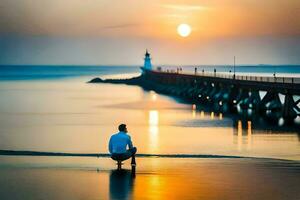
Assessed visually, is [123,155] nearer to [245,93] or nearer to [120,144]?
[120,144]

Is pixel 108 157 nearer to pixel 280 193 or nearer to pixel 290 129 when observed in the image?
pixel 280 193

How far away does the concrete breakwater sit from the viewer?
4641 cm

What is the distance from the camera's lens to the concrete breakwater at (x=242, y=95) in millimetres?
46406

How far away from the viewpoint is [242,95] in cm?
6106

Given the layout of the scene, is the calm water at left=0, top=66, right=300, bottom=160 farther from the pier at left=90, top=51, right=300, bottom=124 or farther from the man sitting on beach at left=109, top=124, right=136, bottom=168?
the man sitting on beach at left=109, top=124, right=136, bottom=168

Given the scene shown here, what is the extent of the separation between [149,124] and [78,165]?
967 inches

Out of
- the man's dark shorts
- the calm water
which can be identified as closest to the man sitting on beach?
the man's dark shorts

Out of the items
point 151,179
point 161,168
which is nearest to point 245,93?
point 161,168

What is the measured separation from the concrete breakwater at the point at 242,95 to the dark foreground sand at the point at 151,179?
25827mm

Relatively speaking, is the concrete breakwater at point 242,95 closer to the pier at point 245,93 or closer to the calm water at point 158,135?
the pier at point 245,93

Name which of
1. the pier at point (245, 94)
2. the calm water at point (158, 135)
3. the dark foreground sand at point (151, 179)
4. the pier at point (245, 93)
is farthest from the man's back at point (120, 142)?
the pier at point (245, 93)

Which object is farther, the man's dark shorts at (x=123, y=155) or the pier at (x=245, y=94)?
the pier at (x=245, y=94)

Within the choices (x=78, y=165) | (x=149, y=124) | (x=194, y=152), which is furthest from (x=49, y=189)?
(x=149, y=124)

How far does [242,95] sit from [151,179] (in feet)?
153
